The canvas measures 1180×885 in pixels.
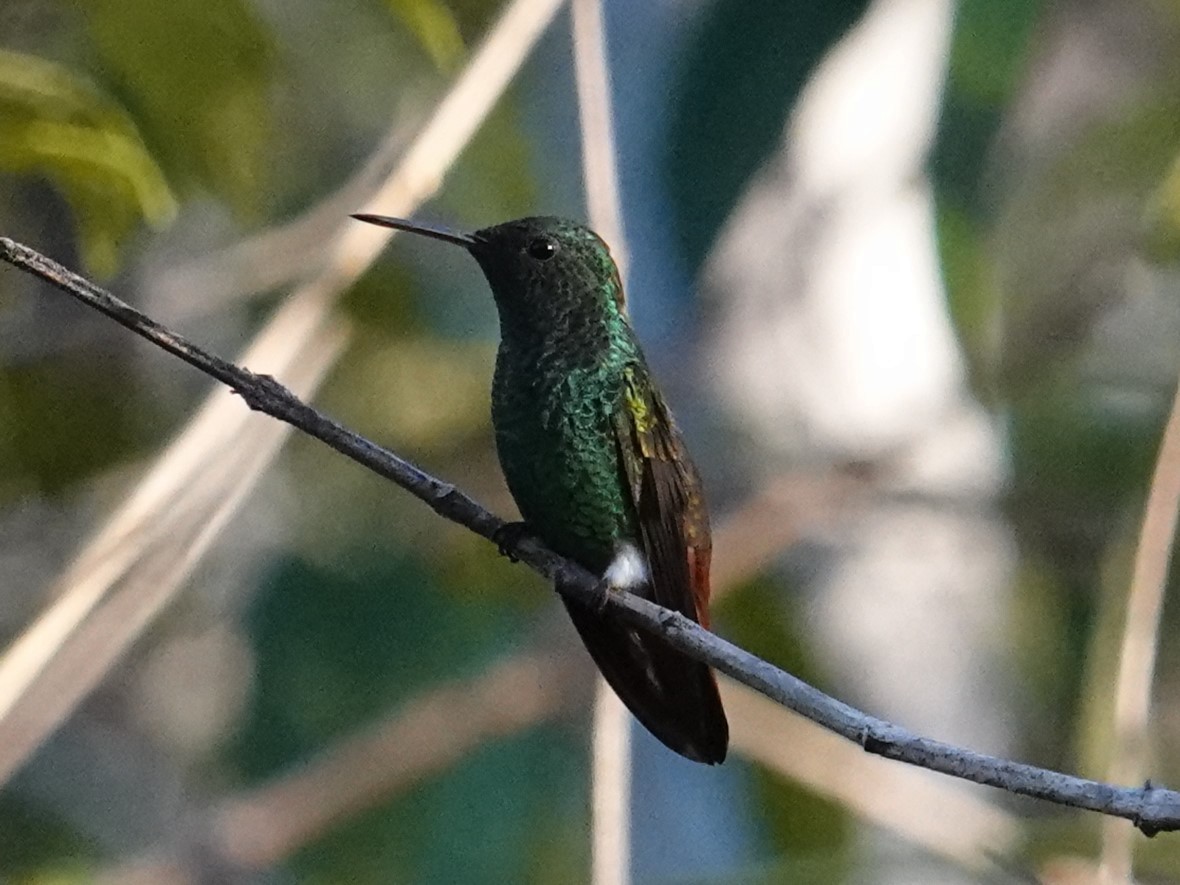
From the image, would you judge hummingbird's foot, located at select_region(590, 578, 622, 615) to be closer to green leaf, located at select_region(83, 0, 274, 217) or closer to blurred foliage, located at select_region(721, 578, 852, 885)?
blurred foliage, located at select_region(721, 578, 852, 885)

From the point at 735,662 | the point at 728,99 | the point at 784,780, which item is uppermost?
the point at 728,99

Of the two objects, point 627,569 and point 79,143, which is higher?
point 79,143

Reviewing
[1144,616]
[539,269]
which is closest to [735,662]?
[539,269]

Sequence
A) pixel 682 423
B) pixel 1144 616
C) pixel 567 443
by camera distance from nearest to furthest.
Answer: pixel 567 443 → pixel 1144 616 → pixel 682 423

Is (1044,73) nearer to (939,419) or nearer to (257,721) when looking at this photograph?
(939,419)

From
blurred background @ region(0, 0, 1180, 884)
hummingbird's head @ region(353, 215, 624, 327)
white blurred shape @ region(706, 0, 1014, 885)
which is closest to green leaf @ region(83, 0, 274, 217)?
blurred background @ region(0, 0, 1180, 884)

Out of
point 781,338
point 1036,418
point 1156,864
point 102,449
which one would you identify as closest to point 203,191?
point 102,449

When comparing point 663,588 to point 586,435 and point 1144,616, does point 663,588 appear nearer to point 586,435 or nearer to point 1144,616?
point 586,435
